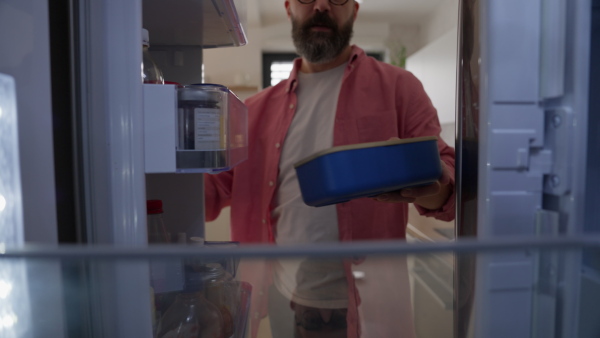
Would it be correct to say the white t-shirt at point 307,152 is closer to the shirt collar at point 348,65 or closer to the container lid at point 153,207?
the shirt collar at point 348,65

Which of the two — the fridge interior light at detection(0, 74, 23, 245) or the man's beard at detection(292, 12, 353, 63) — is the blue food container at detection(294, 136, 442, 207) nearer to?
the fridge interior light at detection(0, 74, 23, 245)

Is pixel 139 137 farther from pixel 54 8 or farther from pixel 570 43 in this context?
pixel 570 43

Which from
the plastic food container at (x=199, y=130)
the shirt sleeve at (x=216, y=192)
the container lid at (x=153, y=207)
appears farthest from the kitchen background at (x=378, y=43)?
the plastic food container at (x=199, y=130)

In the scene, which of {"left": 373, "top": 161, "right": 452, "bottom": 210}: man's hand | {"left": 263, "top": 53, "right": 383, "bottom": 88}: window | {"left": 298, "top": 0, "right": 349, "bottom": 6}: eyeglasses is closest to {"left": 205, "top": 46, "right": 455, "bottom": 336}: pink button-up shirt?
{"left": 298, "top": 0, "right": 349, "bottom": 6}: eyeglasses

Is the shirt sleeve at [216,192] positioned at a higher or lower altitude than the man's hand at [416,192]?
lower

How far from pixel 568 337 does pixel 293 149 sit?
0.98 metres

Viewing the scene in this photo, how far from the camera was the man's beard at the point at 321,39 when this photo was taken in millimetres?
1348

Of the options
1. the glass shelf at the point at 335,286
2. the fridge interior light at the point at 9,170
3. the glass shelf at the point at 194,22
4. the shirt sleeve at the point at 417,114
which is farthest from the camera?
the shirt sleeve at the point at 417,114

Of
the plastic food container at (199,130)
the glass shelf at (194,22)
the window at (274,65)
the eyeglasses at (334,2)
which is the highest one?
the window at (274,65)

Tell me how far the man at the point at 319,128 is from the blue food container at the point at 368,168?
0.60 meters

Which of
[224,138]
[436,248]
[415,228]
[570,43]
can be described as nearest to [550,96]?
[570,43]

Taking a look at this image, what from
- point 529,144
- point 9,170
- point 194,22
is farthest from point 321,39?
point 9,170

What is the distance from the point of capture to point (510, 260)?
0.39 m

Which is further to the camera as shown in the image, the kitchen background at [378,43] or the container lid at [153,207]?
the kitchen background at [378,43]
